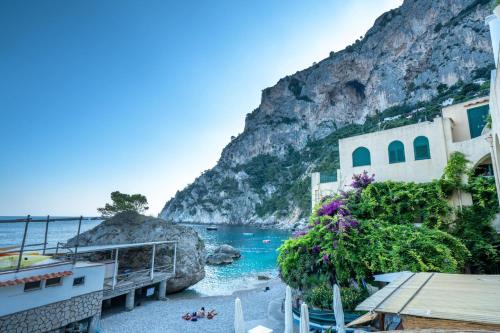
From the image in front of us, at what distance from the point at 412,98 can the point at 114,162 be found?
77.0m

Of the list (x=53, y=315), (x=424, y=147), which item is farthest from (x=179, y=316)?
(x=424, y=147)

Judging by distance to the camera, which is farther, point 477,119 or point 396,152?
point 396,152

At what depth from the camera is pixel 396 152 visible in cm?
1509

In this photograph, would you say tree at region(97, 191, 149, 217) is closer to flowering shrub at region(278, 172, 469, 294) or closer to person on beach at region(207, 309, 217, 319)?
person on beach at region(207, 309, 217, 319)

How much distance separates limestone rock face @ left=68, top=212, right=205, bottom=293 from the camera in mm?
19234

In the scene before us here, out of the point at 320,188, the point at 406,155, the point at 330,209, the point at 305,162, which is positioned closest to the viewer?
the point at 330,209

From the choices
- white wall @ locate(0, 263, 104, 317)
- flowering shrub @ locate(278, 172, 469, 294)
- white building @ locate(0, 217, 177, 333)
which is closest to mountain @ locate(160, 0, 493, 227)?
flowering shrub @ locate(278, 172, 469, 294)

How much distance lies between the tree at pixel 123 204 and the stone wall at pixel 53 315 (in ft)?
82.6

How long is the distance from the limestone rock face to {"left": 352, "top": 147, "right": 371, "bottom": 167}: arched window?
13.6m

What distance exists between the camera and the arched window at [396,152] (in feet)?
48.9

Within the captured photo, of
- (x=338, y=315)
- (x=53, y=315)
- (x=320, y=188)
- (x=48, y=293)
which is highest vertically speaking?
(x=320, y=188)

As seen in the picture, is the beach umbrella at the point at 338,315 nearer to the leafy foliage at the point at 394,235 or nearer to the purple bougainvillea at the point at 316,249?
the leafy foliage at the point at 394,235

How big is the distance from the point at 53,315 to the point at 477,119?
22.3 meters

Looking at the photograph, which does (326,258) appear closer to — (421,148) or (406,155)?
(406,155)
